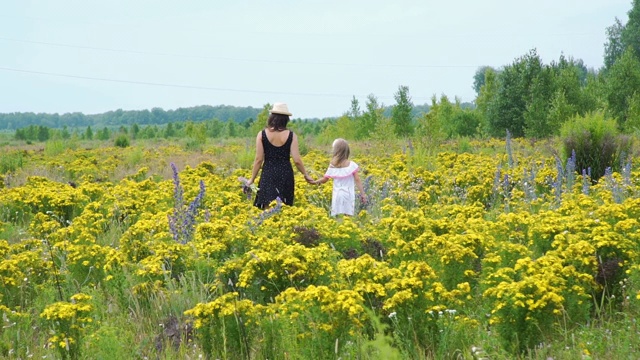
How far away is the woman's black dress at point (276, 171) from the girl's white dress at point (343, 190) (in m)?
0.67

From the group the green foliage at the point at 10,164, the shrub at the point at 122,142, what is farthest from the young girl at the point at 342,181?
the shrub at the point at 122,142

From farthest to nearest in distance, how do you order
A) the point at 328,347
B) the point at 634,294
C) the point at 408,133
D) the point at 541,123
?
the point at 408,133 → the point at 541,123 → the point at 634,294 → the point at 328,347

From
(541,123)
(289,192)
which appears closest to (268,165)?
(289,192)

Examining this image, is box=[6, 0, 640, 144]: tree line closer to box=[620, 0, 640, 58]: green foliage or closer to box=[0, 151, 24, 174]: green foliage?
box=[0, 151, 24, 174]: green foliage

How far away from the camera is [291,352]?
4.57 m

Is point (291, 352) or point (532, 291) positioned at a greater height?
point (532, 291)

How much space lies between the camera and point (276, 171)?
919 centimetres

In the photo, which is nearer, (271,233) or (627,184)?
(271,233)

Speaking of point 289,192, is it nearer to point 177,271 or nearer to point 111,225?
point 111,225

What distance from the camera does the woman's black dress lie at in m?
9.19

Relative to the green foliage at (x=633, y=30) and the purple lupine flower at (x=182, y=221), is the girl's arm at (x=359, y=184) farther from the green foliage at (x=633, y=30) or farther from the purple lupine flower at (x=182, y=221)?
the green foliage at (x=633, y=30)

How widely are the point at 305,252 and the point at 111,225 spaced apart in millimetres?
4168

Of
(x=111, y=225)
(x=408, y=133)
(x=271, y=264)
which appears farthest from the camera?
(x=408, y=133)

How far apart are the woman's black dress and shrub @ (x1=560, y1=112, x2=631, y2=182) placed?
20.7ft
